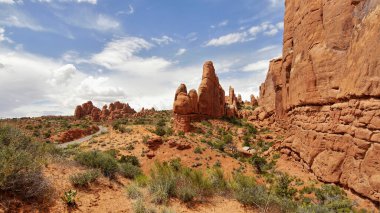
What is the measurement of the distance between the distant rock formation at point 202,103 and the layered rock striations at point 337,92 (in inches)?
710

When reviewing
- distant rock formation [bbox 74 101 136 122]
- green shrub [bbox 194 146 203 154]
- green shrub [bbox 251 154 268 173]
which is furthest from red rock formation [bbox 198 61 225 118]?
distant rock formation [bbox 74 101 136 122]

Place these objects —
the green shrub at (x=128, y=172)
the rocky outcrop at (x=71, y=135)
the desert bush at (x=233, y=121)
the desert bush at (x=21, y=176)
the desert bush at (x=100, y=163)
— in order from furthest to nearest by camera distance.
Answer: the desert bush at (x=233, y=121) < the rocky outcrop at (x=71, y=135) < the green shrub at (x=128, y=172) < the desert bush at (x=100, y=163) < the desert bush at (x=21, y=176)

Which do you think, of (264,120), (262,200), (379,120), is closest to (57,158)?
(262,200)

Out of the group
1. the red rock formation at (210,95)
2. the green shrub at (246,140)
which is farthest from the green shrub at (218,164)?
the red rock formation at (210,95)

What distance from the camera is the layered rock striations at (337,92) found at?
11.1m

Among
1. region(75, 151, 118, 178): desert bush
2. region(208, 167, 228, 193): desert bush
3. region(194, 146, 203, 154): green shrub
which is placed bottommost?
region(194, 146, 203, 154): green shrub

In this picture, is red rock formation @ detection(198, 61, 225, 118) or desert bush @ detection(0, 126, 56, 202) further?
red rock formation @ detection(198, 61, 225, 118)

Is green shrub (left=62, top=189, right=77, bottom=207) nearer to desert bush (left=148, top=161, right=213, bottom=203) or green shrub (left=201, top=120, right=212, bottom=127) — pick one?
desert bush (left=148, top=161, right=213, bottom=203)

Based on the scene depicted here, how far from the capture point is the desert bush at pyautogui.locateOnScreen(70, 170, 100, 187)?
338 inches

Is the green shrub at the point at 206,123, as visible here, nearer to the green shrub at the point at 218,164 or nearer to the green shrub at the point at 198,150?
the green shrub at the point at 198,150

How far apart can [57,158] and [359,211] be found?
1294 cm

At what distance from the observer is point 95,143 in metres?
32.6

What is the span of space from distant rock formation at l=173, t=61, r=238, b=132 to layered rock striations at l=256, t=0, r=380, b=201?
1804cm

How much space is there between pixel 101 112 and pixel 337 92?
7672 cm
